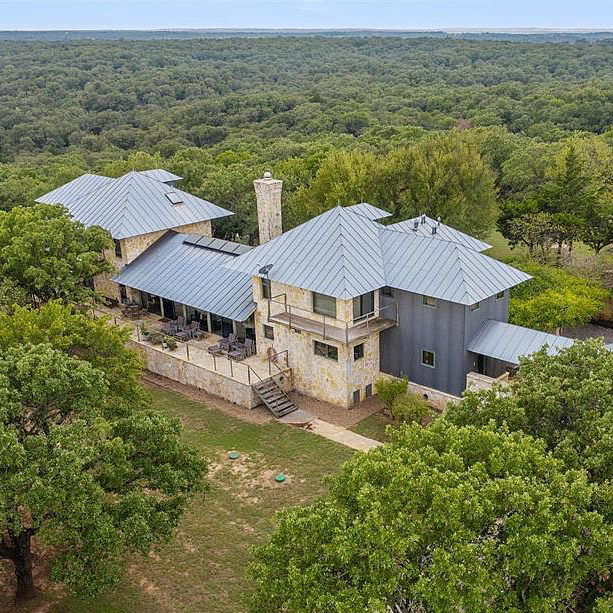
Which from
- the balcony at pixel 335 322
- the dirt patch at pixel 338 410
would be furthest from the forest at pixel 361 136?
the dirt patch at pixel 338 410

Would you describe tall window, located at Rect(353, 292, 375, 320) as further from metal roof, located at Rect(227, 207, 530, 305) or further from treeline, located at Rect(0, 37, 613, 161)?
treeline, located at Rect(0, 37, 613, 161)

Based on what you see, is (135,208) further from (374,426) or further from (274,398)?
(374,426)

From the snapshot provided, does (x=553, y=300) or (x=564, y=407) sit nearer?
(x=564, y=407)

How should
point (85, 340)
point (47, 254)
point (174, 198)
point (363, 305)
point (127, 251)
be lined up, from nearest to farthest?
point (85, 340)
point (363, 305)
point (47, 254)
point (127, 251)
point (174, 198)

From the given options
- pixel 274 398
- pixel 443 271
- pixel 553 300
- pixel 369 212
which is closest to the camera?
pixel 443 271

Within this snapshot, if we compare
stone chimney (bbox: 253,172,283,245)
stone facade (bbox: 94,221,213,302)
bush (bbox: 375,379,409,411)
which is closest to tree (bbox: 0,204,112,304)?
stone facade (bbox: 94,221,213,302)

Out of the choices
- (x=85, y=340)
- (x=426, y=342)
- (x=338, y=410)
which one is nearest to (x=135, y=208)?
(x=338, y=410)

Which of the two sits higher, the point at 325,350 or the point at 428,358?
the point at 325,350
